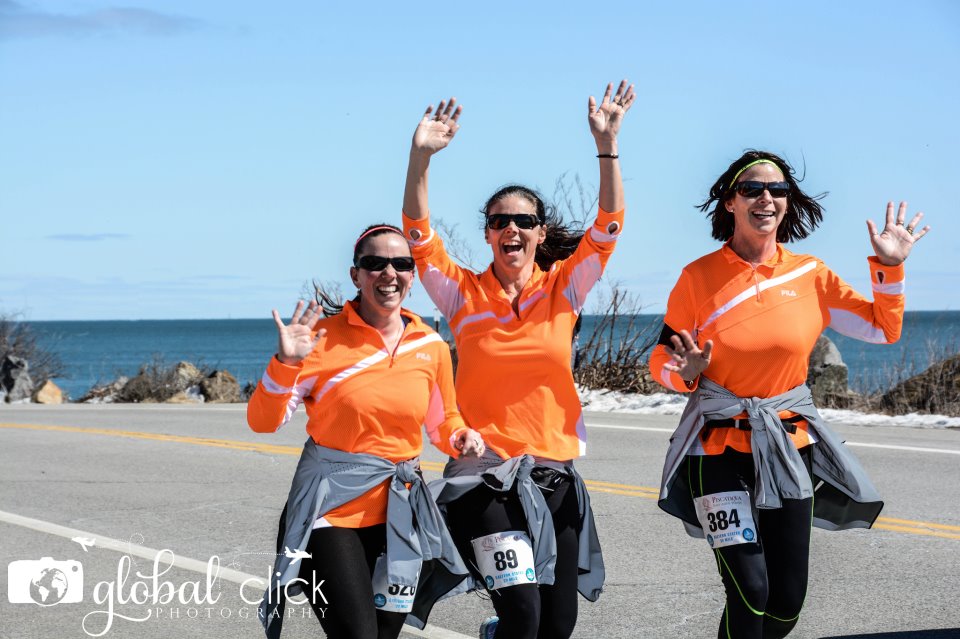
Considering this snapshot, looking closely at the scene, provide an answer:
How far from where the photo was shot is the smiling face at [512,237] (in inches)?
209

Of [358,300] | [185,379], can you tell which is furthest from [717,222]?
[185,379]

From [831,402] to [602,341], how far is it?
3.66m

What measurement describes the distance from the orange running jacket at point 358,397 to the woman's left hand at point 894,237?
202 cm

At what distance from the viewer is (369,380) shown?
4.80m

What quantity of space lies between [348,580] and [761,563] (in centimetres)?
171

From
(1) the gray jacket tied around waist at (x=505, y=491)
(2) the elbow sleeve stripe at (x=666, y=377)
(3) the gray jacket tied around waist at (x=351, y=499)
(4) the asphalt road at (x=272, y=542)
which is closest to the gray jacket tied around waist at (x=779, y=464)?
(2) the elbow sleeve stripe at (x=666, y=377)

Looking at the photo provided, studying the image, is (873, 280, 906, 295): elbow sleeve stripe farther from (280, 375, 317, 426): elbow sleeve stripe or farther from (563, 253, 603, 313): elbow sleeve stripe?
(280, 375, 317, 426): elbow sleeve stripe

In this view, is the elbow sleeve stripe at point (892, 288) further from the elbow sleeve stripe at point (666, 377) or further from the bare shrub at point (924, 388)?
the bare shrub at point (924, 388)

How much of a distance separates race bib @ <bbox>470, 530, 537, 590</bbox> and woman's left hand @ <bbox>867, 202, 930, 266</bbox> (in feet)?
6.64

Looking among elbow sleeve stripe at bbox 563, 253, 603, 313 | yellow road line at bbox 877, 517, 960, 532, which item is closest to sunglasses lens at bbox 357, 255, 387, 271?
elbow sleeve stripe at bbox 563, 253, 603, 313

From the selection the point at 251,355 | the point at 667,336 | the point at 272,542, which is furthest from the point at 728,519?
the point at 251,355

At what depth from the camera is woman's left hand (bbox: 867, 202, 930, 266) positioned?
5438 mm

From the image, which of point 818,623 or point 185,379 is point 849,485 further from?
point 185,379

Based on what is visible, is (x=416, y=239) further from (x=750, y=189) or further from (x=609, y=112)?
(x=750, y=189)
